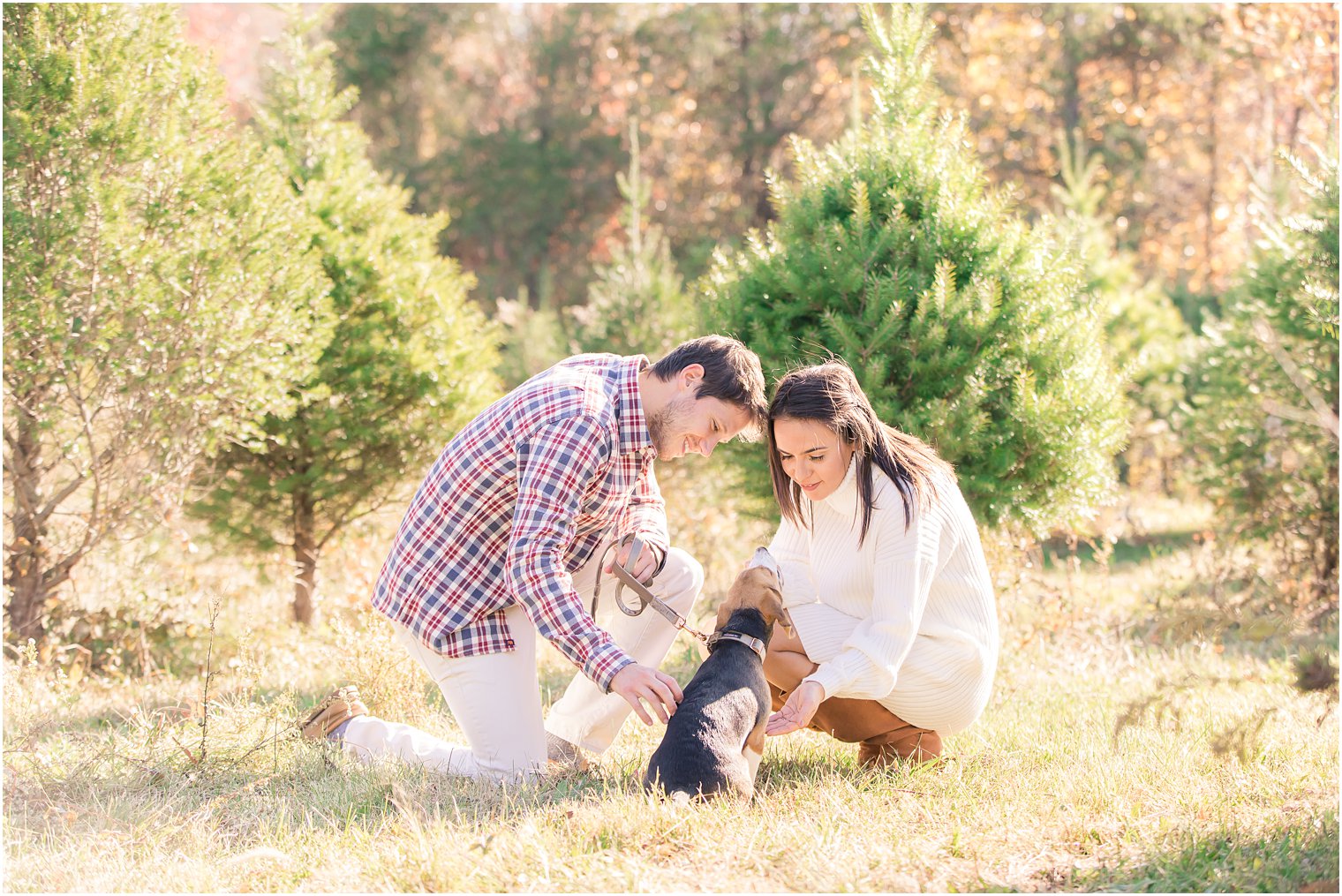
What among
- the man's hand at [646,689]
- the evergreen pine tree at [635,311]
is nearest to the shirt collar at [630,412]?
the man's hand at [646,689]

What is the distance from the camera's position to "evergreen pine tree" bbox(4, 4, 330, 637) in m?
5.22

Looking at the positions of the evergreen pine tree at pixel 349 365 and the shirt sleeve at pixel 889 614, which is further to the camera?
the evergreen pine tree at pixel 349 365

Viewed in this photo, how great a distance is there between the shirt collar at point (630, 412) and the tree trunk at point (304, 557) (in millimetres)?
3618

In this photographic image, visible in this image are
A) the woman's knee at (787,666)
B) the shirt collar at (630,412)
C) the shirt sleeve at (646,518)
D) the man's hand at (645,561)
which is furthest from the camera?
the shirt sleeve at (646,518)

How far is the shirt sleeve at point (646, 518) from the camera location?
429 cm

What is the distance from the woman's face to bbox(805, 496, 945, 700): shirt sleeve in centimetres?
24

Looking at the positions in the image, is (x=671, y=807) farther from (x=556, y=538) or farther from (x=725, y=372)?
(x=725, y=372)

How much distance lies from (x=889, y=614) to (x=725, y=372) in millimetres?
976

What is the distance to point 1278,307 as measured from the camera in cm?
720

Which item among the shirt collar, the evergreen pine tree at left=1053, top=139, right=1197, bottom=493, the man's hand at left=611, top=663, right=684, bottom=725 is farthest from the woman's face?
the evergreen pine tree at left=1053, top=139, right=1197, bottom=493

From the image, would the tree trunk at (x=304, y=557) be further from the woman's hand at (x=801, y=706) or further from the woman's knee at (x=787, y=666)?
the woman's hand at (x=801, y=706)

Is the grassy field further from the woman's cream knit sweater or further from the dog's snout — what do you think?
the dog's snout

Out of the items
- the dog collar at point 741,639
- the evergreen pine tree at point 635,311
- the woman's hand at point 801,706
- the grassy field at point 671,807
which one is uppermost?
the evergreen pine tree at point 635,311

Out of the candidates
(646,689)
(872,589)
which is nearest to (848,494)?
(872,589)
